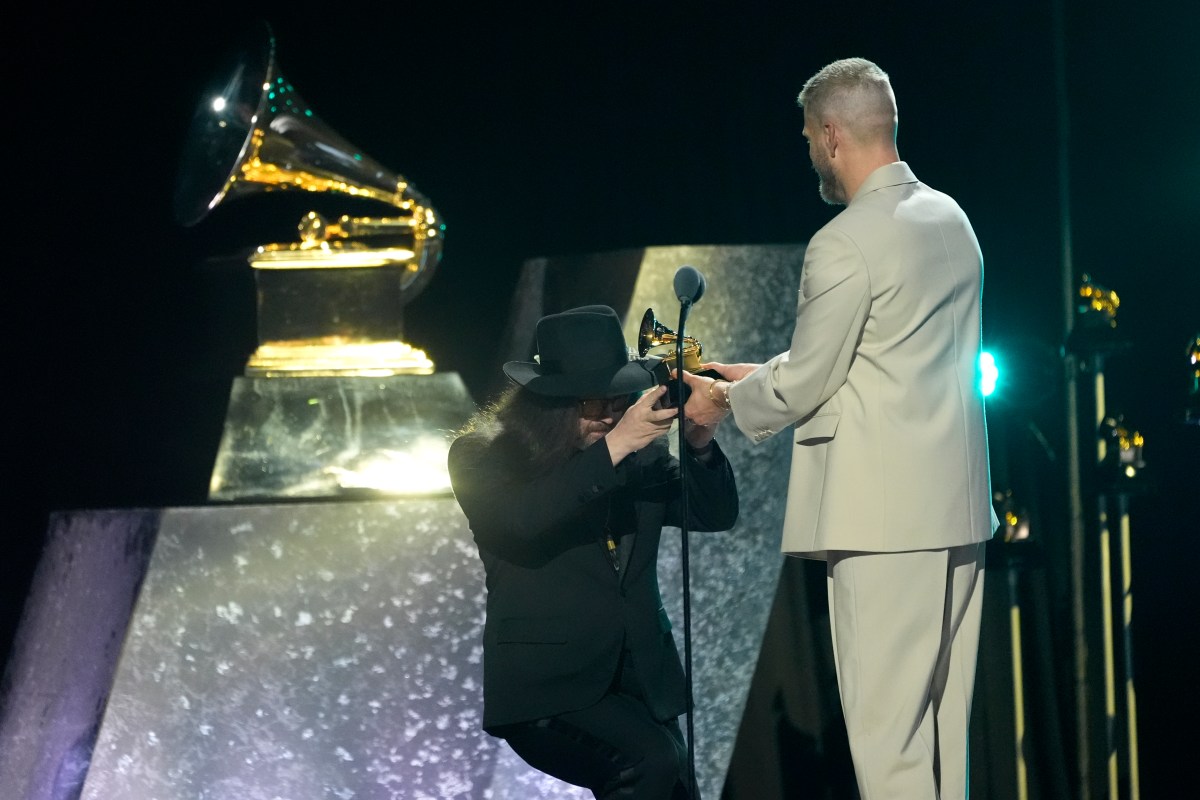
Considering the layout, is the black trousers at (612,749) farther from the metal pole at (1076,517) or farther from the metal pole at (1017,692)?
the metal pole at (1076,517)

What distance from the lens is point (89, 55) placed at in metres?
3.57

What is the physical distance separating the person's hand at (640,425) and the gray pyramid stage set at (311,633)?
76cm

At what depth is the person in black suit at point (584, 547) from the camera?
2027 millimetres

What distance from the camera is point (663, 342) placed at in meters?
2.17

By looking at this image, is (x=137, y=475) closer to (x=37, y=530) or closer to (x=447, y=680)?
(x=37, y=530)

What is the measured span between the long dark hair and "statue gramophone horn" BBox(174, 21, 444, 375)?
1164 mm

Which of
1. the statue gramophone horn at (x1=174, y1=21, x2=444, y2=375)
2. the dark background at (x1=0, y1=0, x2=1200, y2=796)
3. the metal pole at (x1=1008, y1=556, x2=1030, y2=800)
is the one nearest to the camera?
the metal pole at (x1=1008, y1=556, x2=1030, y2=800)

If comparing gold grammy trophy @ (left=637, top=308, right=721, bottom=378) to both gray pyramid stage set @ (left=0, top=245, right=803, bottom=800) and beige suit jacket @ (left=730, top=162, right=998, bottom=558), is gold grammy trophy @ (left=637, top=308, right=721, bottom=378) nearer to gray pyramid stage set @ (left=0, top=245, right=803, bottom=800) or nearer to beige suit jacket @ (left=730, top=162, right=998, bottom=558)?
beige suit jacket @ (left=730, top=162, right=998, bottom=558)

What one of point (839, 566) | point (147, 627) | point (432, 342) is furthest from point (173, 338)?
point (839, 566)

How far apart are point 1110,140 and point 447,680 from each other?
2290 millimetres

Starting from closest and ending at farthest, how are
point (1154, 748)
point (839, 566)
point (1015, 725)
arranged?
1. point (839, 566)
2. point (1015, 725)
3. point (1154, 748)

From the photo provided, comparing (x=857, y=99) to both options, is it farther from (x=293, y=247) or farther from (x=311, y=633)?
(x=293, y=247)

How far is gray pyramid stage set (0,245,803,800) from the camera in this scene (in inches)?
101

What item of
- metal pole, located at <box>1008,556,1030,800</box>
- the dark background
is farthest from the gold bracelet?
the dark background
